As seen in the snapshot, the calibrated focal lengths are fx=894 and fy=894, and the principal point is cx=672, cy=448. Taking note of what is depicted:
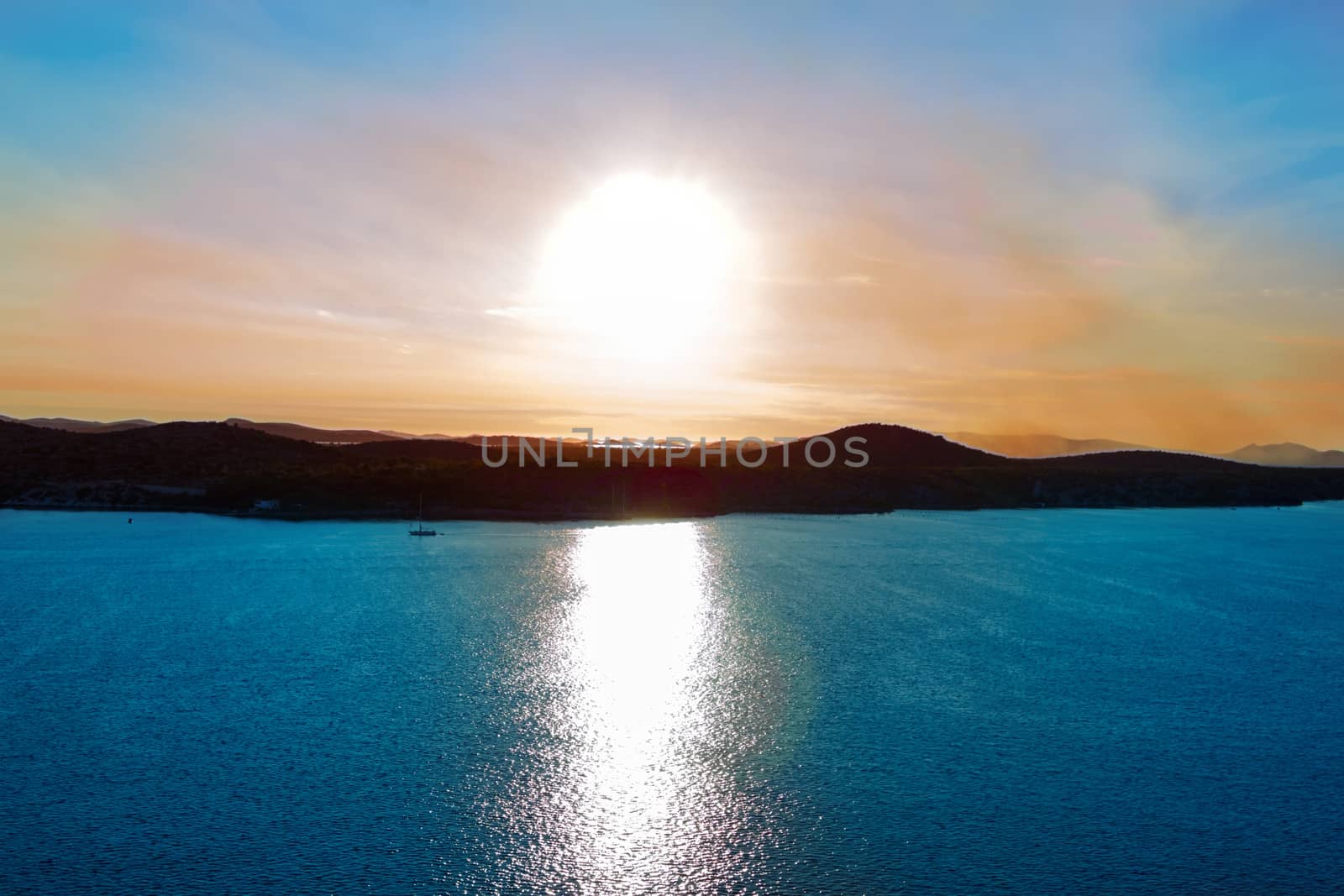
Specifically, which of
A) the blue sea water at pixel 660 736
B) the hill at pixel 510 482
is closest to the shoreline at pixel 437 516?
the hill at pixel 510 482

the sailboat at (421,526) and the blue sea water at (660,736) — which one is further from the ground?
the sailboat at (421,526)

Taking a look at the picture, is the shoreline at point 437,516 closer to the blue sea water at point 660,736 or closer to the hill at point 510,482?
the hill at point 510,482

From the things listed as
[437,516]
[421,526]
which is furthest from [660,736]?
[437,516]

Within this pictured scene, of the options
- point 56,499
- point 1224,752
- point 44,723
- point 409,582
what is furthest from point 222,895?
point 56,499

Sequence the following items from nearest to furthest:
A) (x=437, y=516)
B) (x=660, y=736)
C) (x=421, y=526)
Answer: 1. (x=660, y=736)
2. (x=421, y=526)
3. (x=437, y=516)

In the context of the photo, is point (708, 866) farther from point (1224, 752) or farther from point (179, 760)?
point (1224, 752)

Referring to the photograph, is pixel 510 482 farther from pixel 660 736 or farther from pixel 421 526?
pixel 660 736
